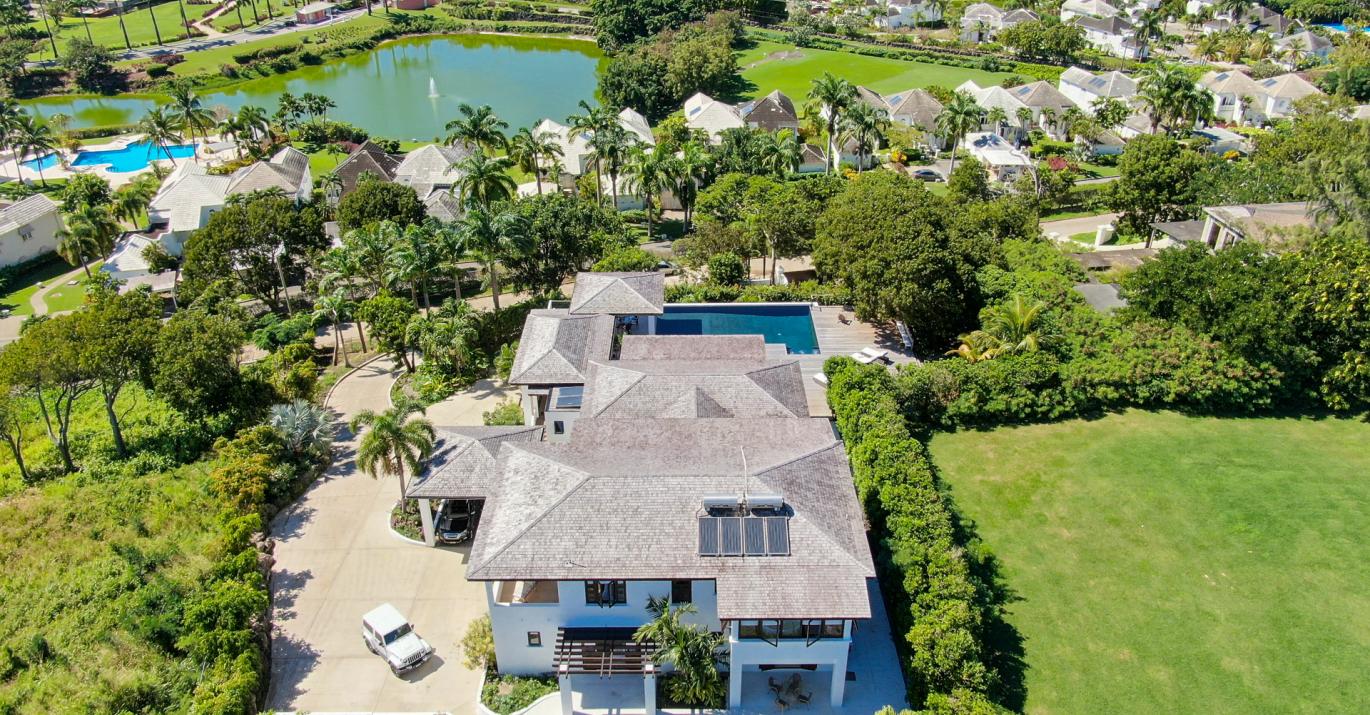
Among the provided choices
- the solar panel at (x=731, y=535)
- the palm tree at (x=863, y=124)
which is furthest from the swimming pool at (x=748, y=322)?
the palm tree at (x=863, y=124)

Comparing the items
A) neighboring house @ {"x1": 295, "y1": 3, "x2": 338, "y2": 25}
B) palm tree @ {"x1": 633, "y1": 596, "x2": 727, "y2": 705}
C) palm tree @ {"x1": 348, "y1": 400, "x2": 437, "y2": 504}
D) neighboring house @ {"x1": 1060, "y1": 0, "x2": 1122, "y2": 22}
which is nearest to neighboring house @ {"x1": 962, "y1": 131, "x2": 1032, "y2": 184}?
palm tree @ {"x1": 348, "y1": 400, "x2": 437, "y2": 504}

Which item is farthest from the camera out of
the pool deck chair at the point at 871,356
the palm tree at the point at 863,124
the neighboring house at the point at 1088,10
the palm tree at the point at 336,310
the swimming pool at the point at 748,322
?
the neighboring house at the point at 1088,10

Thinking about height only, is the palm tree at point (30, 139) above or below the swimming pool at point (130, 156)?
above

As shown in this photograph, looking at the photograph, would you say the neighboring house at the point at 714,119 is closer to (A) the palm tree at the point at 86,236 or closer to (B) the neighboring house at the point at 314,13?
(A) the palm tree at the point at 86,236

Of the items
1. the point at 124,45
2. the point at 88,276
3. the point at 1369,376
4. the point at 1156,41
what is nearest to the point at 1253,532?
the point at 1369,376

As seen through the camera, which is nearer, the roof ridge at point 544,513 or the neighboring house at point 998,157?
the roof ridge at point 544,513

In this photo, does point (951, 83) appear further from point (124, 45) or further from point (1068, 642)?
point (124, 45)

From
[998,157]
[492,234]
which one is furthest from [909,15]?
[492,234]
